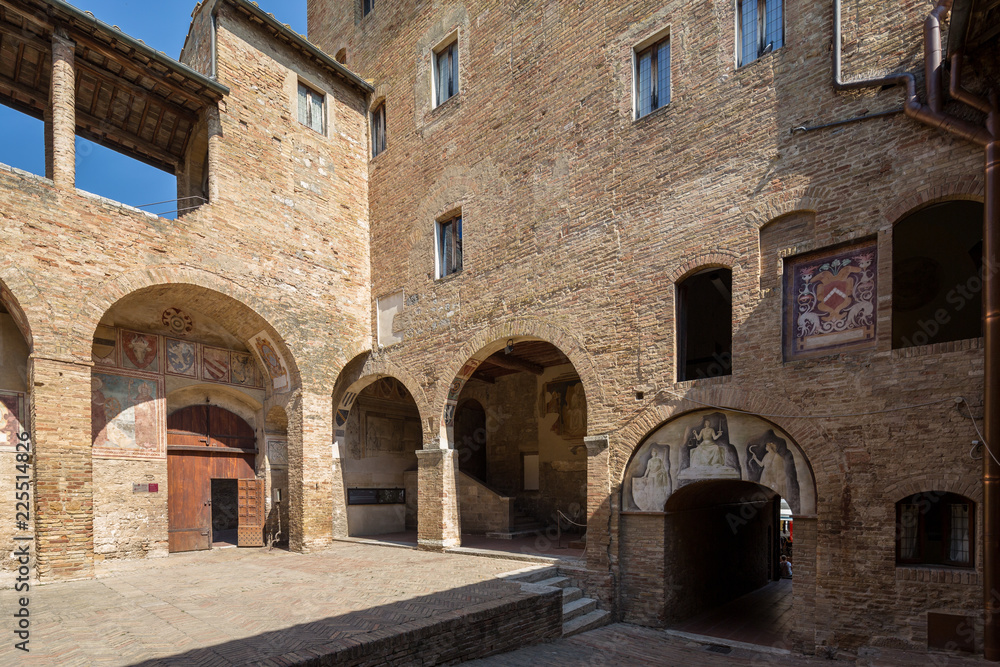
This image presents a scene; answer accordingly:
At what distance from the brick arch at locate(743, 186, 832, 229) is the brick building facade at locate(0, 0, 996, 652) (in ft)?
0.14

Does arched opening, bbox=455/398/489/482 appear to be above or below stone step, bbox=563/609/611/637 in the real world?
above

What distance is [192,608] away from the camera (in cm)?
754

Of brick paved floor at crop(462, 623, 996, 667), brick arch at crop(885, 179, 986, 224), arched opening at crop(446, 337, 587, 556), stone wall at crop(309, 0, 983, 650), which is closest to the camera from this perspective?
brick paved floor at crop(462, 623, 996, 667)

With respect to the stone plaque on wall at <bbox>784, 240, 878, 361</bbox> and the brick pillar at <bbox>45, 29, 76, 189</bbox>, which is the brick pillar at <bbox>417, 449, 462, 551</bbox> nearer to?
the stone plaque on wall at <bbox>784, 240, 878, 361</bbox>

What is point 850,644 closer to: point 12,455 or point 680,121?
point 680,121

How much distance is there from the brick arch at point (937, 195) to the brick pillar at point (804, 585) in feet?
13.2

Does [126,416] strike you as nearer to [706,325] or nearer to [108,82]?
[108,82]

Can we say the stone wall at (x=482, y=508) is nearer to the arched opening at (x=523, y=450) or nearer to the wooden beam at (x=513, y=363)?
the arched opening at (x=523, y=450)

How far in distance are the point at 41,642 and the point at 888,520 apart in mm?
9417

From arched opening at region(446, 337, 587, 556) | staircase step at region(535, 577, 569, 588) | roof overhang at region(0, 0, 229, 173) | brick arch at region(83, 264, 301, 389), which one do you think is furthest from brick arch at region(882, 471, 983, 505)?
roof overhang at region(0, 0, 229, 173)

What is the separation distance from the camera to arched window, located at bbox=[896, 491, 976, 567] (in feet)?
22.0

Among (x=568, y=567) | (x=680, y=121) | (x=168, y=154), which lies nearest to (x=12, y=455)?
(x=168, y=154)

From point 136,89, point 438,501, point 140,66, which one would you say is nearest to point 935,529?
point 438,501

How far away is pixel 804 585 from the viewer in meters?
7.59
